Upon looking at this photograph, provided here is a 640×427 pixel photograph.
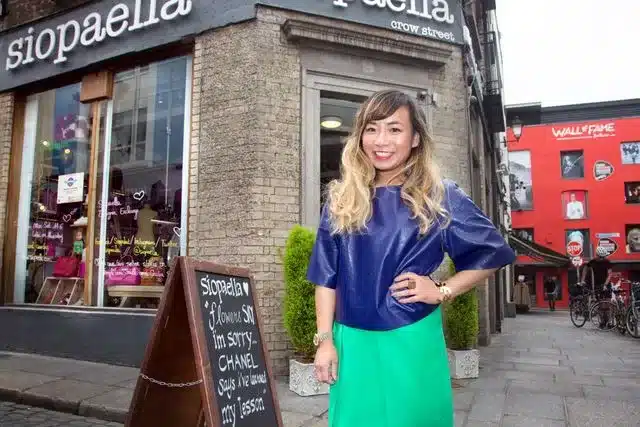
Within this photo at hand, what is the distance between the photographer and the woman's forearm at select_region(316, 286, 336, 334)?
1850 millimetres

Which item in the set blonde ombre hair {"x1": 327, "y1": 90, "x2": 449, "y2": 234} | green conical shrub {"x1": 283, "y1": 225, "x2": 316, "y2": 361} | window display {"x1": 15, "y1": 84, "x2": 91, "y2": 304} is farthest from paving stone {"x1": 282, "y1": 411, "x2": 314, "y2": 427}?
window display {"x1": 15, "y1": 84, "x2": 91, "y2": 304}

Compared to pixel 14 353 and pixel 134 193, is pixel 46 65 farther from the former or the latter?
pixel 14 353

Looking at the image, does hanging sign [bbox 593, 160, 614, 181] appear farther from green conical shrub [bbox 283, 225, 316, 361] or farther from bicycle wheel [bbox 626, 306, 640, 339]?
green conical shrub [bbox 283, 225, 316, 361]

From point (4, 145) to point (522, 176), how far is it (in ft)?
114

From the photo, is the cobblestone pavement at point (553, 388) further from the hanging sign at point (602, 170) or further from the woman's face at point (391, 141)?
the hanging sign at point (602, 170)

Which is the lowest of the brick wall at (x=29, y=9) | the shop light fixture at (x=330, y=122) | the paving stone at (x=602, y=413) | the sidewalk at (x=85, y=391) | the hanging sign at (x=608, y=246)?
the sidewalk at (x=85, y=391)

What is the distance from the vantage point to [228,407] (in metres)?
3.03

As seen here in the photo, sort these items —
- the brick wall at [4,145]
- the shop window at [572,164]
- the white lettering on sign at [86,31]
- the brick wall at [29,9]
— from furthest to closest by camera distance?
the shop window at [572,164] < the brick wall at [4,145] < the brick wall at [29,9] < the white lettering on sign at [86,31]

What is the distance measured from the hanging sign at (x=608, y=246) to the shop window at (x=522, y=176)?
195 inches

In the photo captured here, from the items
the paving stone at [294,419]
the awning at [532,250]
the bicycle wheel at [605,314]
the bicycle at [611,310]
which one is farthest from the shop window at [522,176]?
the paving stone at [294,419]

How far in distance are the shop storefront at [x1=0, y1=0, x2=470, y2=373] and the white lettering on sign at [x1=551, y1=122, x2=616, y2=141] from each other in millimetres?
32713

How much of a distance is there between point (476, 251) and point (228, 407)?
6.23 ft

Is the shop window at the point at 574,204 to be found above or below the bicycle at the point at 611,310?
above

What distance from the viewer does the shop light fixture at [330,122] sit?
7.02 m
